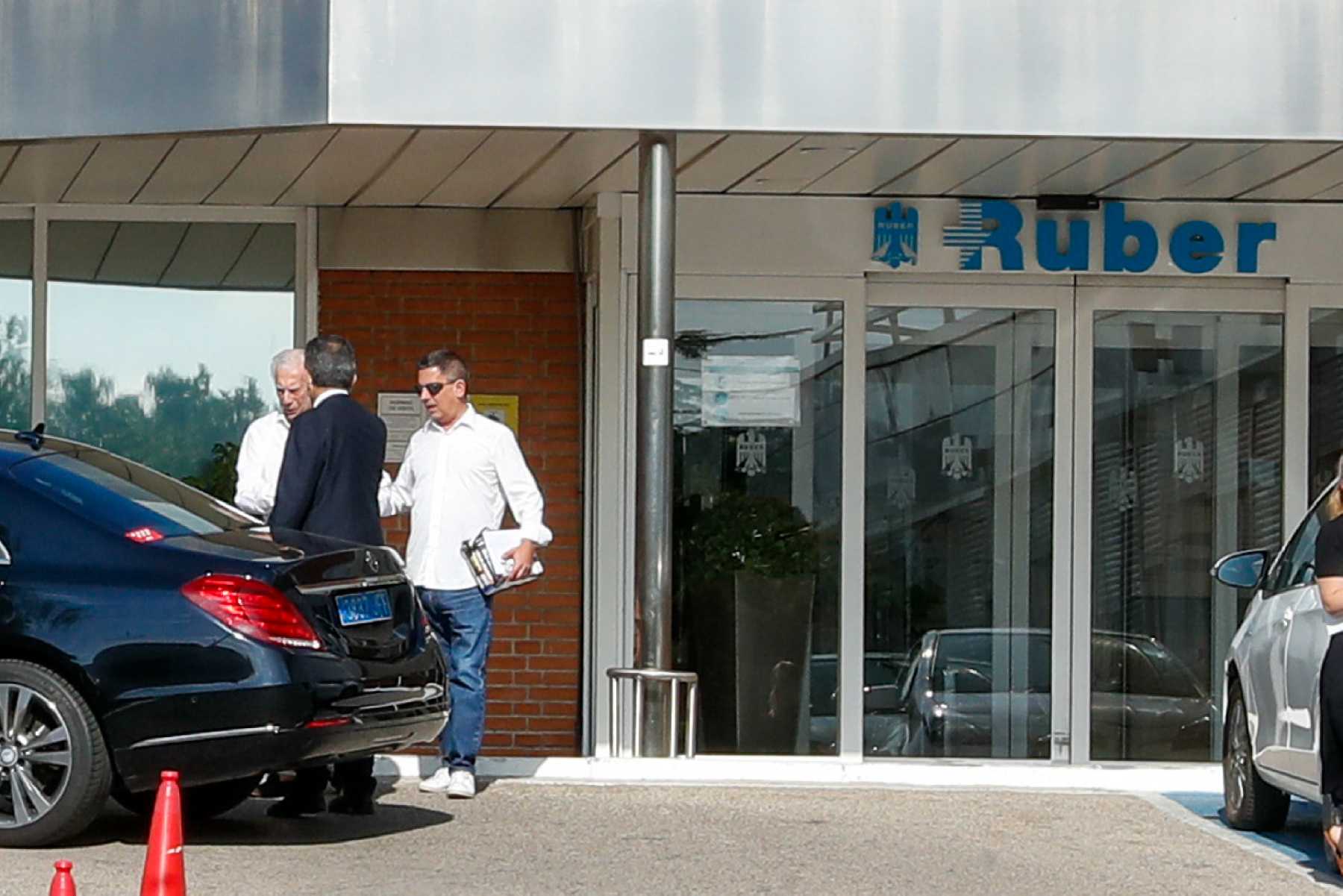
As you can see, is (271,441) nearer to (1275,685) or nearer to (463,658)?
(463,658)

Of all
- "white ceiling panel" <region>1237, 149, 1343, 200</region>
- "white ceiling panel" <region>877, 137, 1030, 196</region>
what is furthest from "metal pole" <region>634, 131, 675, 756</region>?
"white ceiling panel" <region>1237, 149, 1343, 200</region>

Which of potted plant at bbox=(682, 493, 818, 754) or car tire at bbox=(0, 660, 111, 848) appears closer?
car tire at bbox=(0, 660, 111, 848)

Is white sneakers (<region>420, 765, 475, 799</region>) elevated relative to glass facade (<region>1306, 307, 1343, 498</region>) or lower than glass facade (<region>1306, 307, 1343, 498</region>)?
lower

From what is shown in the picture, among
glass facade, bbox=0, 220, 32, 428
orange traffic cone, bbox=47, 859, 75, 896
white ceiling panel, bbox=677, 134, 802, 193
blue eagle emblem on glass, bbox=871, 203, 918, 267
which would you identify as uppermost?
white ceiling panel, bbox=677, 134, 802, 193

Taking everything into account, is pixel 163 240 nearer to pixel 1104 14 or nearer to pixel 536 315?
pixel 536 315

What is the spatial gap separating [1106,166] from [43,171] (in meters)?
5.84

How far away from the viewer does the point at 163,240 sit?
13.8 meters

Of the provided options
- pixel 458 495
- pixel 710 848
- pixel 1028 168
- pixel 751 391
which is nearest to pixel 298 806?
pixel 458 495

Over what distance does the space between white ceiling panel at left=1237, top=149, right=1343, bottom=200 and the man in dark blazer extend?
5.35 meters

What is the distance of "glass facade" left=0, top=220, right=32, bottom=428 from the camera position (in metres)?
13.8

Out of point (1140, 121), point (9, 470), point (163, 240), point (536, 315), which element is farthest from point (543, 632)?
point (9, 470)

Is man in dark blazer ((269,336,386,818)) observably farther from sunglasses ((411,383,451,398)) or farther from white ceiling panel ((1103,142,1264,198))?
white ceiling panel ((1103,142,1264,198))

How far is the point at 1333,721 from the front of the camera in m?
7.54

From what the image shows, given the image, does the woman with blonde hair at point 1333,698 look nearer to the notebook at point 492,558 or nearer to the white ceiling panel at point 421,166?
the notebook at point 492,558
